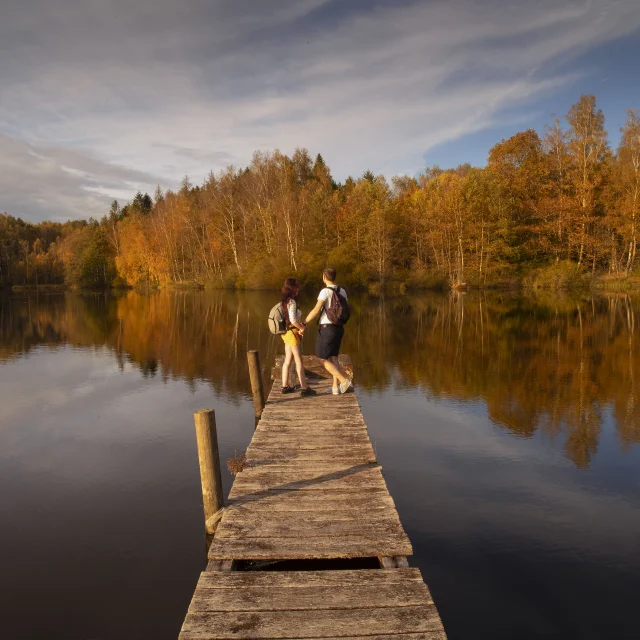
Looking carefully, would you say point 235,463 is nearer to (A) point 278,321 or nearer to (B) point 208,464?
(A) point 278,321

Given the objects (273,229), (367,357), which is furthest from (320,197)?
(367,357)

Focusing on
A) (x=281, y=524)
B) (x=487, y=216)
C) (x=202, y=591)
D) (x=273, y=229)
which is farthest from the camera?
(x=273, y=229)

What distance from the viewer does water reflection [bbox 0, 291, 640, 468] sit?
11.5 metres

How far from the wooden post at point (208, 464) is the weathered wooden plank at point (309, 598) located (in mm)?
1848

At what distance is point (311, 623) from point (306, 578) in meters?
0.53

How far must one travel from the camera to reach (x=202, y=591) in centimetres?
373

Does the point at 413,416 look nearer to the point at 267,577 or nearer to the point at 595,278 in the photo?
the point at 267,577

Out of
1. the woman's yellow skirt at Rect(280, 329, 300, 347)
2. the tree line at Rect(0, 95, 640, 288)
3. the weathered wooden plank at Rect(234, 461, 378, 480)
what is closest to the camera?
the weathered wooden plank at Rect(234, 461, 378, 480)

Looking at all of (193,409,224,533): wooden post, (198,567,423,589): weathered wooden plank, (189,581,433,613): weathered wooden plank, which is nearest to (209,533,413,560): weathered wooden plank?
(198,567,423,589): weathered wooden plank

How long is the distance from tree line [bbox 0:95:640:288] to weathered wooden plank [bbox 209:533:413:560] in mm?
42389

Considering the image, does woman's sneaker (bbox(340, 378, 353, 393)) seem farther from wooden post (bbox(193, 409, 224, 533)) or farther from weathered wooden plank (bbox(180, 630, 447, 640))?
weathered wooden plank (bbox(180, 630, 447, 640))

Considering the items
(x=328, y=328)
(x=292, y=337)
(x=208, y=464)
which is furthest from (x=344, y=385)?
(x=208, y=464)

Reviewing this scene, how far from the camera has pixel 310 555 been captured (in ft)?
13.7

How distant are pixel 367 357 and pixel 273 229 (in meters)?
35.0
